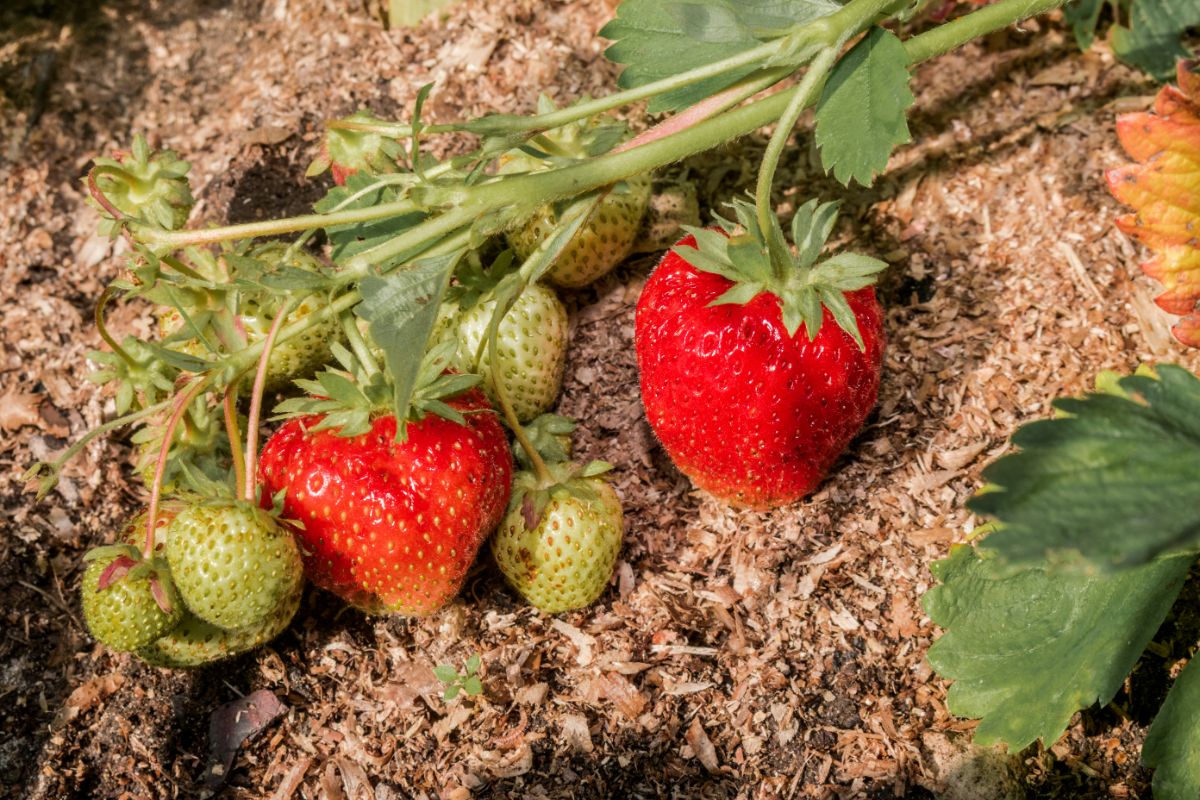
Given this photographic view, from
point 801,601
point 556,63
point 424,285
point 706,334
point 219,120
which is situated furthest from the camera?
point 219,120

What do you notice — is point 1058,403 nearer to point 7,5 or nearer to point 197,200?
point 197,200

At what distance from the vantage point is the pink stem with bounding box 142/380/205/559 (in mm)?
1521

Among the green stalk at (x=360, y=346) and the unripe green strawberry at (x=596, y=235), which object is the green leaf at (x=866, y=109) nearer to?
the unripe green strawberry at (x=596, y=235)

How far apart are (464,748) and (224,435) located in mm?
614

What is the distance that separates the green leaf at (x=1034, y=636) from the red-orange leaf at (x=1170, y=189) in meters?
0.41

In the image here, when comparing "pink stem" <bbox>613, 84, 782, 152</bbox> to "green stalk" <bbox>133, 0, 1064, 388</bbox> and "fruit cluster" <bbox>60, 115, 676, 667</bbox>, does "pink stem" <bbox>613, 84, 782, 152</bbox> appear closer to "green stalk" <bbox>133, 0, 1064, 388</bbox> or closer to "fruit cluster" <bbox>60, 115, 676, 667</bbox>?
"green stalk" <bbox>133, 0, 1064, 388</bbox>

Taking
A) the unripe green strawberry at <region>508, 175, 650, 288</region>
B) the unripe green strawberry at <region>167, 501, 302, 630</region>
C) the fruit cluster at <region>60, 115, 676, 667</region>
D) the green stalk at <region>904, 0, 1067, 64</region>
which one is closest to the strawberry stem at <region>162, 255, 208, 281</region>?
the fruit cluster at <region>60, 115, 676, 667</region>

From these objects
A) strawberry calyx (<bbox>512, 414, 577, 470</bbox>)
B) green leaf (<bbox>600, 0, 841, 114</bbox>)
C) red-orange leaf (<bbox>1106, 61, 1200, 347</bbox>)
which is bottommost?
strawberry calyx (<bbox>512, 414, 577, 470</bbox>)

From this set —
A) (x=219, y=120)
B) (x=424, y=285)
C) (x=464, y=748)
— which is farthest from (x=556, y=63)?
(x=464, y=748)

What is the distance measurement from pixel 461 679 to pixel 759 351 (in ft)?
2.18

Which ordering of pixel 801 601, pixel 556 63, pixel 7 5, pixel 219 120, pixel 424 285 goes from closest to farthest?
pixel 424 285, pixel 801 601, pixel 556 63, pixel 219 120, pixel 7 5

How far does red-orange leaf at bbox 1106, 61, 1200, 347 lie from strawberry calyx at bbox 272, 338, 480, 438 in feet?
3.19

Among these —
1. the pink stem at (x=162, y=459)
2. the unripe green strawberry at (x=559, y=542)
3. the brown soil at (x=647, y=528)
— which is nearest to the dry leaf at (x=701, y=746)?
the brown soil at (x=647, y=528)

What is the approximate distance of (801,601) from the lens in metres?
1.71
